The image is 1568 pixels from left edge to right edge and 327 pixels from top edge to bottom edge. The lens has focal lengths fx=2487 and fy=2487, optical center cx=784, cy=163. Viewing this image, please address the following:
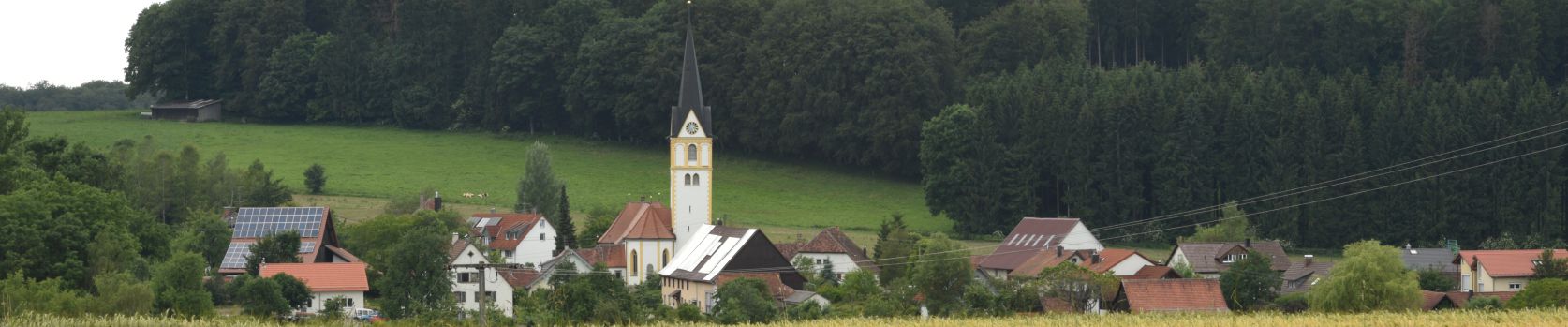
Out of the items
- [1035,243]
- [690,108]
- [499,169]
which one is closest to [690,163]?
[690,108]

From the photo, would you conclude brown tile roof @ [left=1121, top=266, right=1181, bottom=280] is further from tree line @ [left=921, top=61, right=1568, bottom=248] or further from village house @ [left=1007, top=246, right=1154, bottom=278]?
tree line @ [left=921, top=61, right=1568, bottom=248]

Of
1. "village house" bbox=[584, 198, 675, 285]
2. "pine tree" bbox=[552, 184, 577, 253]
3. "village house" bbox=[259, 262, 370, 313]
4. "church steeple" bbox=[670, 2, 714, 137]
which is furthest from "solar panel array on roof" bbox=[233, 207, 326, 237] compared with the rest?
"church steeple" bbox=[670, 2, 714, 137]

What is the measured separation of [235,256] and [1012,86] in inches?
1687

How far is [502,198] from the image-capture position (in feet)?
373

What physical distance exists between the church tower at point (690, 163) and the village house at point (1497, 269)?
29223 mm

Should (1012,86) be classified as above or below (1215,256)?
above

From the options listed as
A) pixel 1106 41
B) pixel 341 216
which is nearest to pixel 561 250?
pixel 341 216

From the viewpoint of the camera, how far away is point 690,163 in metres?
99.2

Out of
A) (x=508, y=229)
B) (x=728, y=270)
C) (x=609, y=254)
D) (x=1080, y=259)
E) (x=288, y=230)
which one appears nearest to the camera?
(x=728, y=270)

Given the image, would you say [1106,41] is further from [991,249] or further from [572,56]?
[991,249]

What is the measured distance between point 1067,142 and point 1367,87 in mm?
13568

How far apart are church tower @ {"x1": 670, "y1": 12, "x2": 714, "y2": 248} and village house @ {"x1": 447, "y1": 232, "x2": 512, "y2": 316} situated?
38.6ft

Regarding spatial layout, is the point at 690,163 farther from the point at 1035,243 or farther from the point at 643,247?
the point at 1035,243

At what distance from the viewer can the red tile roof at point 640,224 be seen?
95.6 meters
